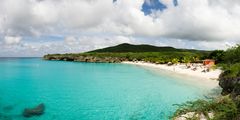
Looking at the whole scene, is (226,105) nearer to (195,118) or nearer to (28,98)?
(195,118)

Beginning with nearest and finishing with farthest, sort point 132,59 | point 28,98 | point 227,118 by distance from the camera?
1. point 227,118
2. point 28,98
3. point 132,59

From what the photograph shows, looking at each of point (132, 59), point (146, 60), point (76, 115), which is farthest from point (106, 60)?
point (76, 115)

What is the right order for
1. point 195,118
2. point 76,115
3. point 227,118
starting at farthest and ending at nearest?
point 76,115 → point 195,118 → point 227,118

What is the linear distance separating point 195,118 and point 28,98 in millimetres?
26050

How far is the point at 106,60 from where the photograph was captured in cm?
15325

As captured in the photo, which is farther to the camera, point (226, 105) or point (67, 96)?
point (67, 96)

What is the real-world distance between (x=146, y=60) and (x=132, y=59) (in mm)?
15420

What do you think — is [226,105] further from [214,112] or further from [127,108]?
[127,108]

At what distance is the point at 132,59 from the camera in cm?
15275

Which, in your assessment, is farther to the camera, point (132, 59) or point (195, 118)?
point (132, 59)

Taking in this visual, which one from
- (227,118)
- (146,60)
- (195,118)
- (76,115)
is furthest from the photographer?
(146,60)

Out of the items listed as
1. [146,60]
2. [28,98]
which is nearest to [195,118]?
[28,98]

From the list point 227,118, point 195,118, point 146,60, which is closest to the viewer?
point 227,118

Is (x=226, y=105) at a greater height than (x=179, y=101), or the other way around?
(x=226, y=105)
